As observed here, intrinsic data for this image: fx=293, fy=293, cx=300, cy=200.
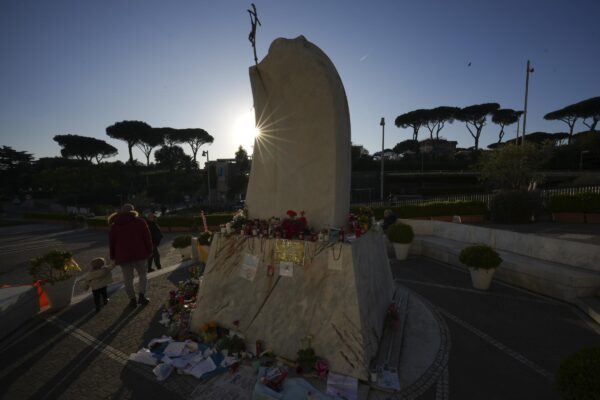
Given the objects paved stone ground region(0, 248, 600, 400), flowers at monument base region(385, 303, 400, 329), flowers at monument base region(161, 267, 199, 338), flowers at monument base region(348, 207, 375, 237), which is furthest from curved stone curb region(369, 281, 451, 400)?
flowers at monument base region(161, 267, 199, 338)

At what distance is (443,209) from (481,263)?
11.3 meters

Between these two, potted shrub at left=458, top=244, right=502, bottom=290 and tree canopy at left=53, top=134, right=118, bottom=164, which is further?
tree canopy at left=53, top=134, right=118, bottom=164

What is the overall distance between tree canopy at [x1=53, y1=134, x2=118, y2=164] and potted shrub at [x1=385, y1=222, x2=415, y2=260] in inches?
2810

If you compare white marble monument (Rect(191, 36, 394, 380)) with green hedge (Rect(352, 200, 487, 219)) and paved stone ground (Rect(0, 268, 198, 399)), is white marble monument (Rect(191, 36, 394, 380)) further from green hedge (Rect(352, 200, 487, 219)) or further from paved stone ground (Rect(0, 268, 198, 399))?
green hedge (Rect(352, 200, 487, 219))

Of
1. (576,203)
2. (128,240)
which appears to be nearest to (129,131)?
(128,240)

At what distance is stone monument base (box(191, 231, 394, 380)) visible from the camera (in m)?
4.66

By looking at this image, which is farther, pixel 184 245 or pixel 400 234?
pixel 184 245

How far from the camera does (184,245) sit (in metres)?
11.9

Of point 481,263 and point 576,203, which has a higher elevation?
point 576,203

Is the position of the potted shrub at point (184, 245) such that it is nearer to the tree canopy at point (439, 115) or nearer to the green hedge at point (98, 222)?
the green hedge at point (98, 222)

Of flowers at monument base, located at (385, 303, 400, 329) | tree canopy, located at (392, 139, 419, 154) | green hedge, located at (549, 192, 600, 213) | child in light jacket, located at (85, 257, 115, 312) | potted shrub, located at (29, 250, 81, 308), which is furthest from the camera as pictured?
tree canopy, located at (392, 139, 419, 154)

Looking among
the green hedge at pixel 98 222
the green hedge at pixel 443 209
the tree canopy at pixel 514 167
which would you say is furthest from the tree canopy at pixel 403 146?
the green hedge at pixel 98 222

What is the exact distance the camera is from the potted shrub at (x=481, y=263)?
7.81 meters

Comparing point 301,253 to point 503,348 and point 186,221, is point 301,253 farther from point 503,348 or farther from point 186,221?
point 186,221
